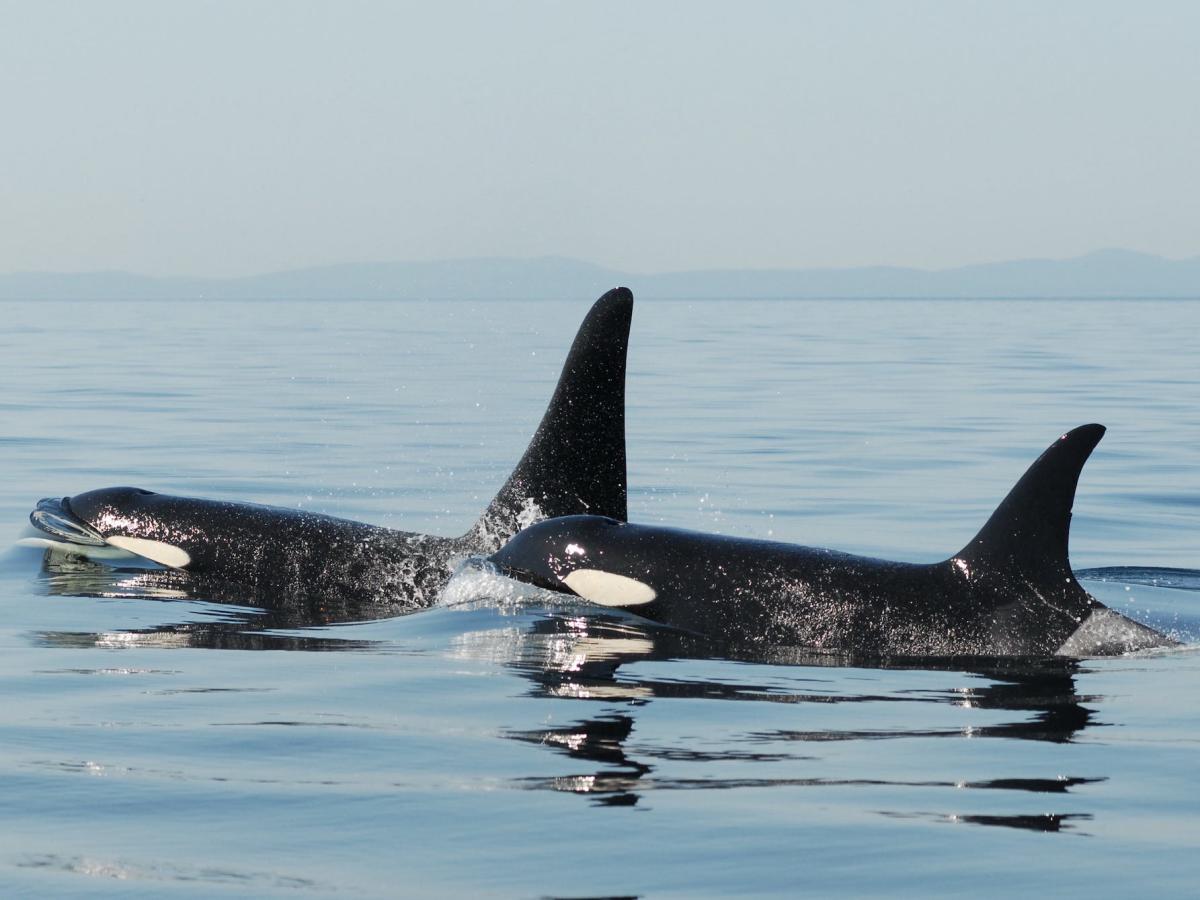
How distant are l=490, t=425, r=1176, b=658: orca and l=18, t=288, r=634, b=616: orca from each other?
1.17 meters

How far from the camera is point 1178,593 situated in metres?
11.1

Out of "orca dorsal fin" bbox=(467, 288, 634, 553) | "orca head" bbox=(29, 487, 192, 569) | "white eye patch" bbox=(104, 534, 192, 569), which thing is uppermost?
"orca dorsal fin" bbox=(467, 288, 634, 553)

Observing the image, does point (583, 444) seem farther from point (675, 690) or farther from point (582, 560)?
point (675, 690)

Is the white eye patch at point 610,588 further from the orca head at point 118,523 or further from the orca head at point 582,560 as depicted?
the orca head at point 118,523

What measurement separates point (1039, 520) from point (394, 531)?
15.2 feet

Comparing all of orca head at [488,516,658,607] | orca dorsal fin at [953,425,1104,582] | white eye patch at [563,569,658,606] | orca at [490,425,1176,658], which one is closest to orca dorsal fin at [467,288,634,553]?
orca head at [488,516,658,607]

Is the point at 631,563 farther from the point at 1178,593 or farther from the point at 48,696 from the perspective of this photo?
the point at 1178,593

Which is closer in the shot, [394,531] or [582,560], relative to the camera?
[582,560]

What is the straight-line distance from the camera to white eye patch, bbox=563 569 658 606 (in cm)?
888

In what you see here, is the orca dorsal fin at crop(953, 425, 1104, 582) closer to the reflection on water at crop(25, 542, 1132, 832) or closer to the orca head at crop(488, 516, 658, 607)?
the reflection on water at crop(25, 542, 1132, 832)

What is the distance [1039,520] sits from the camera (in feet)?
26.5

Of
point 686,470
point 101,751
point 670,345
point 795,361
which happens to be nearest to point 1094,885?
point 101,751

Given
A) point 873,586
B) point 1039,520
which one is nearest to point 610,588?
point 873,586

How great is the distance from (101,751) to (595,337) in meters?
4.75
